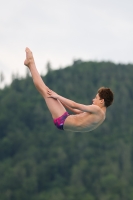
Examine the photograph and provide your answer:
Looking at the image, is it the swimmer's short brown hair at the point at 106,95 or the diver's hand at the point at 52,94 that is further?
the swimmer's short brown hair at the point at 106,95

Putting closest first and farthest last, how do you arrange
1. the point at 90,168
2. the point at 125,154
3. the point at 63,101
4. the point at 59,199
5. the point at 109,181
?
the point at 63,101, the point at 59,199, the point at 109,181, the point at 90,168, the point at 125,154

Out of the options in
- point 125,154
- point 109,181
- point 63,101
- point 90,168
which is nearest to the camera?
point 63,101

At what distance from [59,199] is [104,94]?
460 ft

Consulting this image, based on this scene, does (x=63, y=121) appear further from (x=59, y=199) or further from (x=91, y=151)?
(x=91, y=151)

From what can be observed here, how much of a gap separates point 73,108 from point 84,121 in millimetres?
549

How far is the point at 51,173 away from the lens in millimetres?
181500

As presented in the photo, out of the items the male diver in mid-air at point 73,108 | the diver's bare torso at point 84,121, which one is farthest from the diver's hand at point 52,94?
the diver's bare torso at point 84,121

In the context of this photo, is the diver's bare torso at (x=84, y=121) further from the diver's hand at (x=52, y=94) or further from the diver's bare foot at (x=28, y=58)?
the diver's bare foot at (x=28, y=58)

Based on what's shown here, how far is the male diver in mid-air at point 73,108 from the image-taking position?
66.9 feet

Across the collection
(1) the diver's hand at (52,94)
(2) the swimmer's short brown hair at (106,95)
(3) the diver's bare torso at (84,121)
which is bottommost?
(3) the diver's bare torso at (84,121)

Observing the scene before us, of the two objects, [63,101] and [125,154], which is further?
[125,154]

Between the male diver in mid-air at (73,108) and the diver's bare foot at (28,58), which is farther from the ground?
the diver's bare foot at (28,58)

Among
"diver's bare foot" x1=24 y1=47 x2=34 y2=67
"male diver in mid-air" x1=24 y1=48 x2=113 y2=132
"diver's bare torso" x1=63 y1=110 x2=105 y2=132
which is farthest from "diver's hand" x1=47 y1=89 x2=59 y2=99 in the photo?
"diver's bare foot" x1=24 y1=47 x2=34 y2=67

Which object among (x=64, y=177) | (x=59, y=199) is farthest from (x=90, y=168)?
(x=59, y=199)
